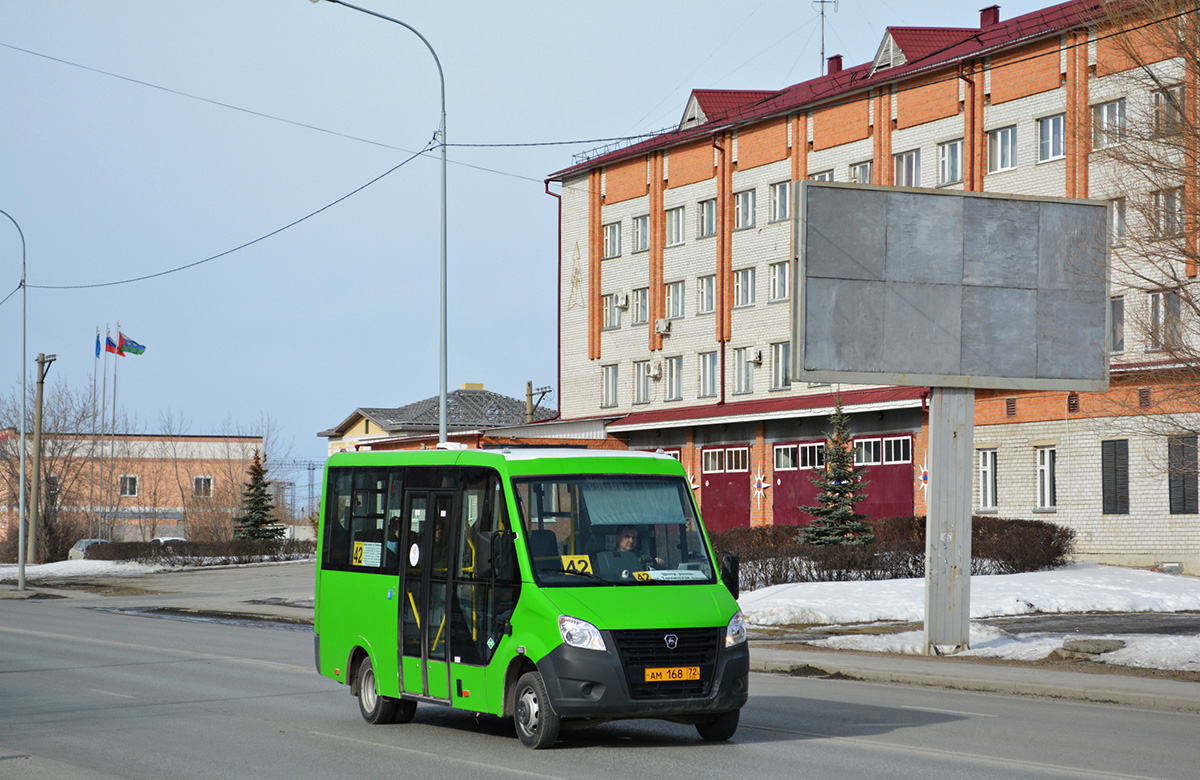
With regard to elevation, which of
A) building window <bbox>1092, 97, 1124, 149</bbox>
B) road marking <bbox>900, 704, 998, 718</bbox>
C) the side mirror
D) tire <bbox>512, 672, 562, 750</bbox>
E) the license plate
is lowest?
road marking <bbox>900, 704, 998, 718</bbox>

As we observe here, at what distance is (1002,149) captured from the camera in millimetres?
42594

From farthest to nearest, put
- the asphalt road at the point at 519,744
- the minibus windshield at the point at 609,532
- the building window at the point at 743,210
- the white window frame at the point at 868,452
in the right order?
1. the building window at the point at 743,210
2. the white window frame at the point at 868,452
3. the minibus windshield at the point at 609,532
4. the asphalt road at the point at 519,744

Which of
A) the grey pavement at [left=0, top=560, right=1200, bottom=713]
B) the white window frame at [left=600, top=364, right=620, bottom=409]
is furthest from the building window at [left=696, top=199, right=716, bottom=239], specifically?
the grey pavement at [left=0, top=560, right=1200, bottom=713]

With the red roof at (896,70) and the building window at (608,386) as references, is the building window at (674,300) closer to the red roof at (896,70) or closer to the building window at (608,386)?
the building window at (608,386)

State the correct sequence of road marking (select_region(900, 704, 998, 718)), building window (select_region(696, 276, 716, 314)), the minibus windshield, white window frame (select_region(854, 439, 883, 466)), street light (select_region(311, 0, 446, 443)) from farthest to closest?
building window (select_region(696, 276, 716, 314))
white window frame (select_region(854, 439, 883, 466))
street light (select_region(311, 0, 446, 443))
road marking (select_region(900, 704, 998, 718))
the minibus windshield

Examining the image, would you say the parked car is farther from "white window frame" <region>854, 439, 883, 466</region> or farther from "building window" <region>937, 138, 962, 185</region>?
"building window" <region>937, 138, 962, 185</region>

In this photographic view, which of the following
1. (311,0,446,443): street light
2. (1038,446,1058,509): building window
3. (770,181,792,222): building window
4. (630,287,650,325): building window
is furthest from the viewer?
(630,287,650,325): building window

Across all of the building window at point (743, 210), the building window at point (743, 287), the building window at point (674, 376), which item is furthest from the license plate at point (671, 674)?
the building window at point (674, 376)

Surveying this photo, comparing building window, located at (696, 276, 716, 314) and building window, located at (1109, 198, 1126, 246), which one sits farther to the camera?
building window, located at (696, 276, 716, 314)

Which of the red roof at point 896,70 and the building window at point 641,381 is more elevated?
the red roof at point 896,70

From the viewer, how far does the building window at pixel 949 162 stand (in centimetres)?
4406

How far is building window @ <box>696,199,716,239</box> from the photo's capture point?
53.8 m

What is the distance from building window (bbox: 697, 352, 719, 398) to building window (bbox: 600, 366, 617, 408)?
563 centimetres

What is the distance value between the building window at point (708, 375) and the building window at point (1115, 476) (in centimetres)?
1793
